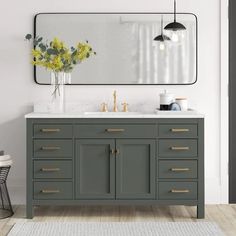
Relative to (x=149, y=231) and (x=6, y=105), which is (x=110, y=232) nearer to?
(x=149, y=231)

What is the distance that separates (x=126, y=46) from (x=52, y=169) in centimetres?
134

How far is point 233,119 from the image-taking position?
203 inches

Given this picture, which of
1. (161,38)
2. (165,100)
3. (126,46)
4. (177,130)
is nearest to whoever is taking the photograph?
(177,130)

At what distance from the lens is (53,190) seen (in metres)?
4.60

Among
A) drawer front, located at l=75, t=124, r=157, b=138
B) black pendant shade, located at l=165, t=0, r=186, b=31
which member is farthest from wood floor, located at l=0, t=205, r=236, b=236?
black pendant shade, located at l=165, t=0, r=186, b=31

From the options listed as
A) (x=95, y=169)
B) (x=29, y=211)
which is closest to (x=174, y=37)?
(x=95, y=169)

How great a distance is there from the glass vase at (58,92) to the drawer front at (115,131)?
403 mm

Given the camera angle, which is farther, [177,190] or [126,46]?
[126,46]

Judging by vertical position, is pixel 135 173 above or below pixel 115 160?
below

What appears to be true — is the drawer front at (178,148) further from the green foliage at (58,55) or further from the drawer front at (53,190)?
the green foliage at (58,55)

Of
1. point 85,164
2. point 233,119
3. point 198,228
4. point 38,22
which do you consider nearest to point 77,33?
point 38,22

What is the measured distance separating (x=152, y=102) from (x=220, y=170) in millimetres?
891

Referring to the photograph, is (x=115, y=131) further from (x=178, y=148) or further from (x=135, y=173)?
(x=178, y=148)

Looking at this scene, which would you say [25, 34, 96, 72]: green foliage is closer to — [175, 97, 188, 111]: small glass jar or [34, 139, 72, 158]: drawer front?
[34, 139, 72, 158]: drawer front
